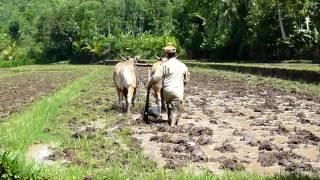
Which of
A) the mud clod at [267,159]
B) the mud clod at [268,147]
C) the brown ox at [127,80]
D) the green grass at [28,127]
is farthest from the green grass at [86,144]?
the mud clod at [268,147]

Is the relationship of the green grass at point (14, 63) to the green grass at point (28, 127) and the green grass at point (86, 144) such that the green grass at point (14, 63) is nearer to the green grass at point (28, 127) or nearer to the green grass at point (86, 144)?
the green grass at point (86, 144)

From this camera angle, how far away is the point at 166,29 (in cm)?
9625

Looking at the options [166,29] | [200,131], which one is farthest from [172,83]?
[166,29]

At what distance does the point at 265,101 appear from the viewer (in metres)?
17.1

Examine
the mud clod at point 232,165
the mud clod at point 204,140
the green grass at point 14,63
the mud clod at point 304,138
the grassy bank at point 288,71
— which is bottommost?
the green grass at point 14,63

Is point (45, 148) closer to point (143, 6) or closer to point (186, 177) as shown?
point (186, 177)

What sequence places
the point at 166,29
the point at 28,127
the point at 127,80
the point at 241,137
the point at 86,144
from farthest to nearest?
1. the point at 166,29
2. the point at 127,80
3. the point at 28,127
4. the point at 241,137
5. the point at 86,144

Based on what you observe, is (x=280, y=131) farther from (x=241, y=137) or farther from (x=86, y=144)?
(x=86, y=144)

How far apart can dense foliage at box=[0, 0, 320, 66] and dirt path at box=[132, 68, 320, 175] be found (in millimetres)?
14902

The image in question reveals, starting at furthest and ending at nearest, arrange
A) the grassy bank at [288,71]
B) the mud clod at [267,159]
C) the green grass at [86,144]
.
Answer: the grassy bank at [288,71]
the mud clod at [267,159]
the green grass at [86,144]

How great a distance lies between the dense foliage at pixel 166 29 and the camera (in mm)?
41312

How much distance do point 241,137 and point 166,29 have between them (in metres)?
86.6

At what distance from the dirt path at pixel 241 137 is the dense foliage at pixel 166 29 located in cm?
1490

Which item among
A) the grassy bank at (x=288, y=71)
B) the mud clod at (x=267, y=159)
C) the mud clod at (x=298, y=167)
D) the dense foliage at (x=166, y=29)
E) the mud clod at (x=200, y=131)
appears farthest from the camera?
the dense foliage at (x=166, y=29)
